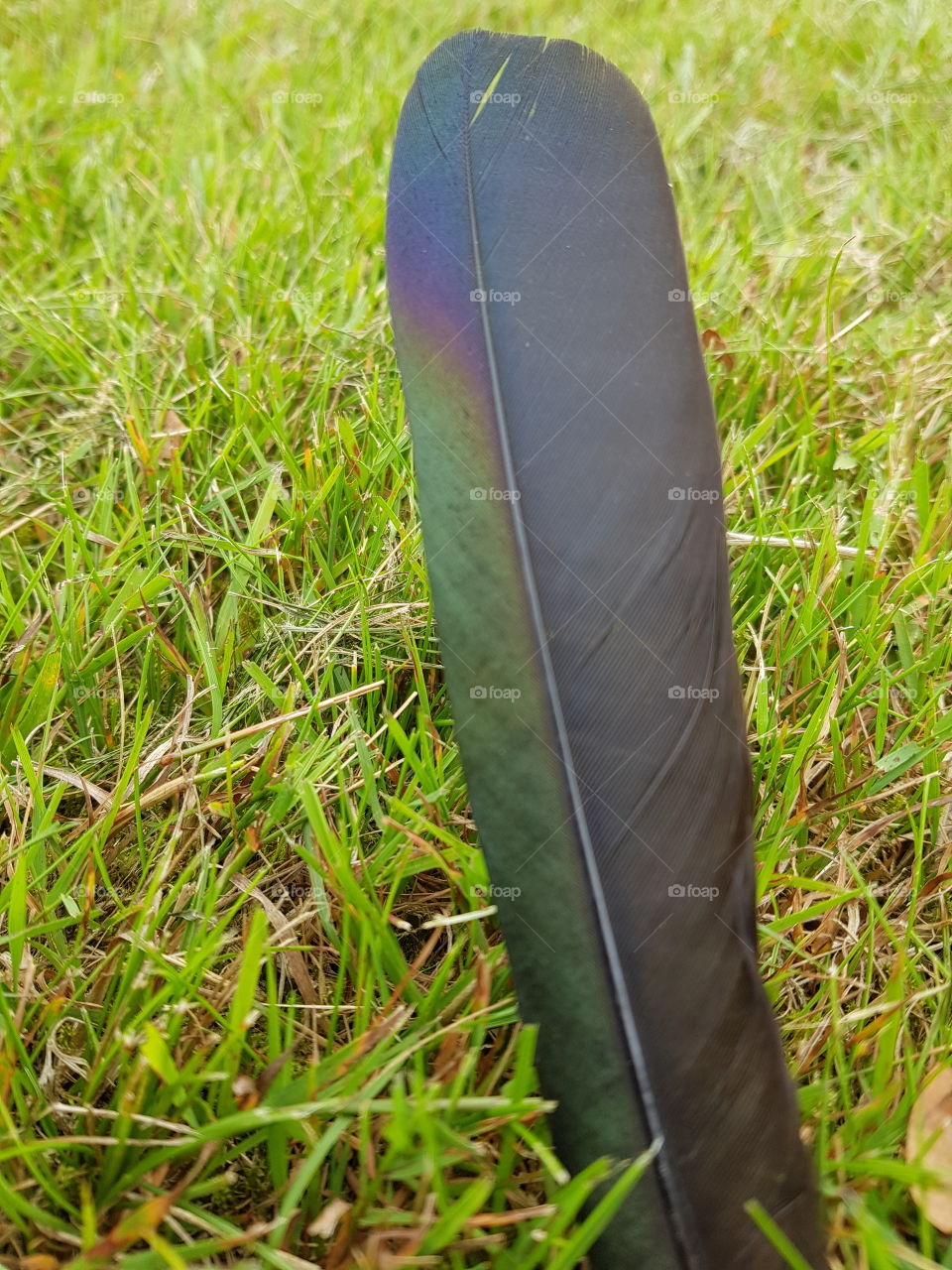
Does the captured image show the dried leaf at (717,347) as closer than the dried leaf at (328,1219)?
No

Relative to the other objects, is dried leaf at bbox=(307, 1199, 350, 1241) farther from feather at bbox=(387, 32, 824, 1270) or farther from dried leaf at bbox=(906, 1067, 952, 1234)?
dried leaf at bbox=(906, 1067, 952, 1234)

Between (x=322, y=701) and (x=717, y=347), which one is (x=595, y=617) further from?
(x=717, y=347)

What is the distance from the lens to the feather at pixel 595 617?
3.33 ft

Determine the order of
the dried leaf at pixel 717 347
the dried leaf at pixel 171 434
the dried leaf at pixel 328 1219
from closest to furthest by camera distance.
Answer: the dried leaf at pixel 328 1219, the dried leaf at pixel 171 434, the dried leaf at pixel 717 347

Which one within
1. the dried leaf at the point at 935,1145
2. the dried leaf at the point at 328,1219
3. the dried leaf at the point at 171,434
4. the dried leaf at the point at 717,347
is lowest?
the dried leaf at the point at 328,1219

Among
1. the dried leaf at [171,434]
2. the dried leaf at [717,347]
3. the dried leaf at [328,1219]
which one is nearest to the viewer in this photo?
the dried leaf at [328,1219]

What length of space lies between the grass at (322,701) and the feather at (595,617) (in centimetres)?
9

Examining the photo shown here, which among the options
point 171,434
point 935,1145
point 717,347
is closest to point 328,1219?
point 935,1145

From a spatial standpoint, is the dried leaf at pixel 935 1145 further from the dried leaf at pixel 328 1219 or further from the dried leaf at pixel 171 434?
the dried leaf at pixel 171 434

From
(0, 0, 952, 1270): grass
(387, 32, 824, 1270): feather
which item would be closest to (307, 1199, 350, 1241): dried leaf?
(0, 0, 952, 1270): grass

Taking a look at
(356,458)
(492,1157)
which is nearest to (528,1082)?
(492,1157)

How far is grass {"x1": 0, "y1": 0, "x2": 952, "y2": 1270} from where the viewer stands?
1.05 meters

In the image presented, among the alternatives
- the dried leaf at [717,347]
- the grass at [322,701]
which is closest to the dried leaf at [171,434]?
the grass at [322,701]

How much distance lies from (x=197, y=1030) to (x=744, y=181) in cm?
255
